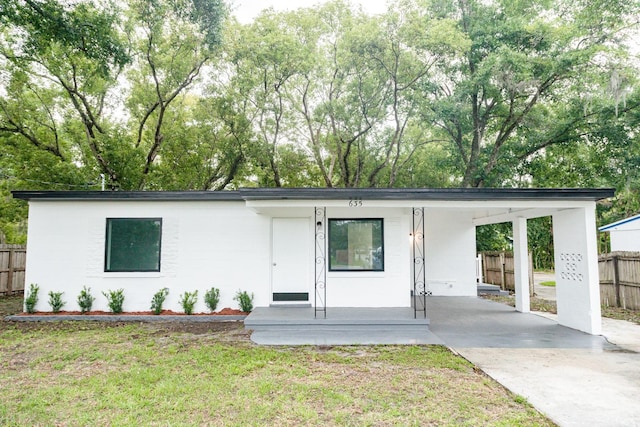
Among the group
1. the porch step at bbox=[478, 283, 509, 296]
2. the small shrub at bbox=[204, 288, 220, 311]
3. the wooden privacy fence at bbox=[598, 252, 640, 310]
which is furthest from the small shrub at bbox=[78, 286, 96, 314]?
the wooden privacy fence at bbox=[598, 252, 640, 310]

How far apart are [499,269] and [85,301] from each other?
11.8 meters

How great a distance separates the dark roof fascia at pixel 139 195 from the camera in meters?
7.72

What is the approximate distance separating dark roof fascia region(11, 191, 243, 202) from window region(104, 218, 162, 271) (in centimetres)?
50

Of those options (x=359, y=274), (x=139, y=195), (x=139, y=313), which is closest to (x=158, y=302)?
(x=139, y=313)

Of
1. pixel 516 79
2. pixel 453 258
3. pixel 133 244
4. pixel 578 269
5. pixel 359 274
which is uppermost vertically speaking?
pixel 516 79

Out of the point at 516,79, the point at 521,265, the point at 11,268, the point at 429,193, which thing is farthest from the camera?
the point at 516,79

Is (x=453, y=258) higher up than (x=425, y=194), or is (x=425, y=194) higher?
(x=425, y=194)

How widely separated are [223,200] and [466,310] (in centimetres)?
603

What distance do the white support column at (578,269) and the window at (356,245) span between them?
11.1ft

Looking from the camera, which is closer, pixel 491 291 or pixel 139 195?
pixel 139 195

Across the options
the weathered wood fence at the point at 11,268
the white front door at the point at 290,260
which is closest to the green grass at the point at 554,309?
the white front door at the point at 290,260

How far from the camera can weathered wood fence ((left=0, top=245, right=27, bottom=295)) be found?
35.0 ft

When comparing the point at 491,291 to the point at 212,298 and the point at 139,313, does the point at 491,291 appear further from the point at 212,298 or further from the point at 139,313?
the point at 139,313

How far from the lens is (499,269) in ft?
40.9
